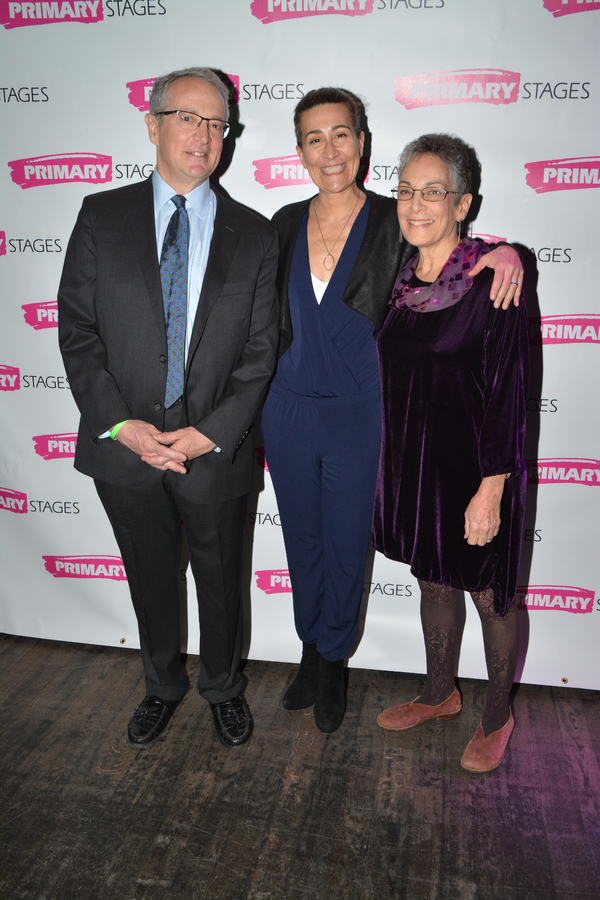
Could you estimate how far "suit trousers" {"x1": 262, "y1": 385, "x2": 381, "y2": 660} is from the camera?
6.53 ft

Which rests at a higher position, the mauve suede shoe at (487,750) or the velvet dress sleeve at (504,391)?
the velvet dress sleeve at (504,391)

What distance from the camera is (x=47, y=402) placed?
2.70 metres

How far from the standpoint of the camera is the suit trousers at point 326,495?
1.99 metres

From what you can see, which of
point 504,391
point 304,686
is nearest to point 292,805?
point 304,686

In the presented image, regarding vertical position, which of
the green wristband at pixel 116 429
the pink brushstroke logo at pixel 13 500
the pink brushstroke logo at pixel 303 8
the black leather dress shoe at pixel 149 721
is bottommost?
the black leather dress shoe at pixel 149 721

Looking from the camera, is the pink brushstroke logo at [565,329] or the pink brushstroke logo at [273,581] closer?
the pink brushstroke logo at [565,329]

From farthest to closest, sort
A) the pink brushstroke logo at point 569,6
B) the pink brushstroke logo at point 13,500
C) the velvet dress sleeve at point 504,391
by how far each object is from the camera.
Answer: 1. the pink brushstroke logo at point 13,500
2. the pink brushstroke logo at point 569,6
3. the velvet dress sleeve at point 504,391

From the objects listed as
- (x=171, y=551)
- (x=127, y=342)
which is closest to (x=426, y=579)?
(x=171, y=551)

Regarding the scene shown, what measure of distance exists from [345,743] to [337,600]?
52cm

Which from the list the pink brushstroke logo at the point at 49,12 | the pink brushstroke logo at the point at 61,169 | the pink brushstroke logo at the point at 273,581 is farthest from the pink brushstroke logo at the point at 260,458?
the pink brushstroke logo at the point at 49,12

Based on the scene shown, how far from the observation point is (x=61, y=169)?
2.45 metres

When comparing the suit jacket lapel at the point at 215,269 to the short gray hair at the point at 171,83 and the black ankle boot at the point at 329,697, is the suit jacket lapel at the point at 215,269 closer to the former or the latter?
the short gray hair at the point at 171,83

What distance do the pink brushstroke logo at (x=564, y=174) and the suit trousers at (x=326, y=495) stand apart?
3.18 feet

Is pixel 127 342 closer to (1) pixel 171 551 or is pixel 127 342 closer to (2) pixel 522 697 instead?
(1) pixel 171 551
